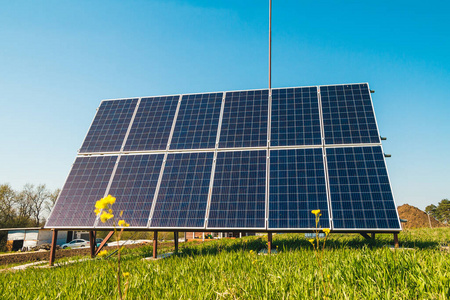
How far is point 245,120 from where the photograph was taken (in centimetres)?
1295

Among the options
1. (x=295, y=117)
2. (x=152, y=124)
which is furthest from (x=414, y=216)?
(x=152, y=124)

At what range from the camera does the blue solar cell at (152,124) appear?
13.0m

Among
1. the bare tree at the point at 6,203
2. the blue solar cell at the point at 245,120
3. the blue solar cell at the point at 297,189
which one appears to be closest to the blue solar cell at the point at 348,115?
the blue solar cell at the point at 297,189

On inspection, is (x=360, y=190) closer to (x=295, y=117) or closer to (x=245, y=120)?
(x=295, y=117)

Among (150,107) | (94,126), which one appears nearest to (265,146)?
(150,107)

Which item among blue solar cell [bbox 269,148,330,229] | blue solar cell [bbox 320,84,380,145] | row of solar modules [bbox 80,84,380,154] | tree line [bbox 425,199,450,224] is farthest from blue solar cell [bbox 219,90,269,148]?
tree line [bbox 425,199,450,224]

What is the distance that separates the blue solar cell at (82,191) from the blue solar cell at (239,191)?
4.64 meters

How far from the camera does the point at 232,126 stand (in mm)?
12836

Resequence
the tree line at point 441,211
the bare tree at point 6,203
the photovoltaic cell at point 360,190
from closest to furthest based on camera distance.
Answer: the photovoltaic cell at point 360,190 → the bare tree at point 6,203 → the tree line at point 441,211

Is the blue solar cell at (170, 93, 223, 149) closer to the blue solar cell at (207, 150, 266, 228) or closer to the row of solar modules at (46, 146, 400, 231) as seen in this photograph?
the row of solar modules at (46, 146, 400, 231)

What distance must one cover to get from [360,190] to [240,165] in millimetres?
4281

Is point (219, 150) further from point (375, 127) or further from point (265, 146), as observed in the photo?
point (375, 127)

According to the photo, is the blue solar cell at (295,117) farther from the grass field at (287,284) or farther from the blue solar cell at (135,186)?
the grass field at (287,284)

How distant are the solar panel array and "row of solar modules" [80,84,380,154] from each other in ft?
0.16
